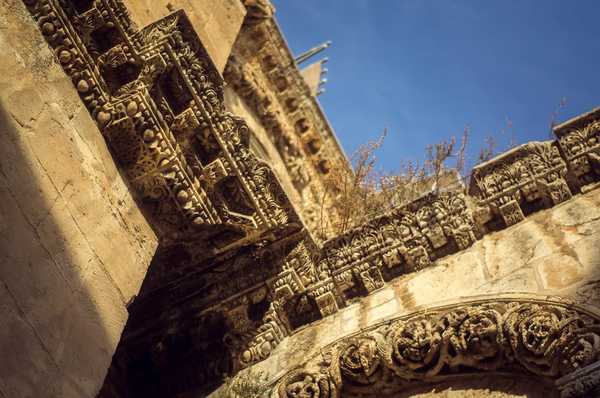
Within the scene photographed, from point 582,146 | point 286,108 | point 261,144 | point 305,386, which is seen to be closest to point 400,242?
point 305,386

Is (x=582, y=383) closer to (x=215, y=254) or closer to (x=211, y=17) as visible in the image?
(x=215, y=254)

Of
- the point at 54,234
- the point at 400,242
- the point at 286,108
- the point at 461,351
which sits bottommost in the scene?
the point at 461,351

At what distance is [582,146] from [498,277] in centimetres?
143

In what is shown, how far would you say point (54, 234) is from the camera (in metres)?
4.19

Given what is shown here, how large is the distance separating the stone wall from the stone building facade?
0.06 ft

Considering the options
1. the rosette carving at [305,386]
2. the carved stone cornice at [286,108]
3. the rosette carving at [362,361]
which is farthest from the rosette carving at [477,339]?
the carved stone cornice at [286,108]

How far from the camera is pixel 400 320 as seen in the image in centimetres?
557

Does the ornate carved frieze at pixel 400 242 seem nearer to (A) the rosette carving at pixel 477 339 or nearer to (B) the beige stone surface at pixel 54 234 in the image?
(A) the rosette carving at pixel 477 339

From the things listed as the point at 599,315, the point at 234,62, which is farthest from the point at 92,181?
the point at 234,62

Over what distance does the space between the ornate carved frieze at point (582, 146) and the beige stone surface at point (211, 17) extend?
3.35 meters

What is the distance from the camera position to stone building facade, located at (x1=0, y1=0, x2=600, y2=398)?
13.8 ft

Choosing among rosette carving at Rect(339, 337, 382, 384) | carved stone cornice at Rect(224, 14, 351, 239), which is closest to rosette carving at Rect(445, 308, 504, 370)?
rosette carving at Rect(339, 337, 382, 384)

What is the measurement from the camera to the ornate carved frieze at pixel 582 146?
594 centimetres

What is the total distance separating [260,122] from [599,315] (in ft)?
24.0
